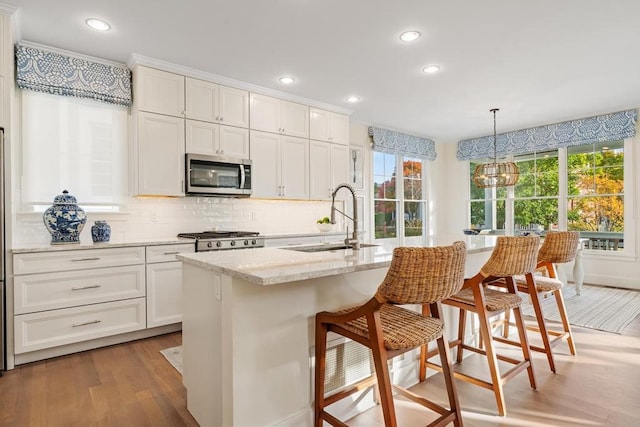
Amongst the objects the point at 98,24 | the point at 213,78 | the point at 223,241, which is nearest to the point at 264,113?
the point at 213,78

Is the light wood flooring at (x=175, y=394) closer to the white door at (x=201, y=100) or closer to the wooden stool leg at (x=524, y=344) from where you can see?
the wooden stool leg at (x=524, y=344)

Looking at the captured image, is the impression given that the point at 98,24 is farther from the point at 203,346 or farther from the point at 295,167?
the point at 203,346

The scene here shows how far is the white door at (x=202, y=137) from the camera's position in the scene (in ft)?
12.1

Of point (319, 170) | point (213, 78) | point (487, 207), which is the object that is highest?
point (213, 78)

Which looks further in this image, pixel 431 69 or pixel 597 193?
pixel 597 193

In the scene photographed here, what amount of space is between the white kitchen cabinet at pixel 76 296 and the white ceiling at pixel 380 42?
5.95 feet

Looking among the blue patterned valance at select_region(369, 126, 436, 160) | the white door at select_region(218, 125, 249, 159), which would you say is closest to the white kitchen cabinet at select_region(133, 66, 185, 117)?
the white door at select_region(218, 125, 249, 159)

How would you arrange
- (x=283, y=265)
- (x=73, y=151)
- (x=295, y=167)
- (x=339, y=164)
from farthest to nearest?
(x=339, y=164)
(x=295, y=167)
(x=73, y=151)
(x=283, y=265)

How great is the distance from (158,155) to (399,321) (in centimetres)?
290

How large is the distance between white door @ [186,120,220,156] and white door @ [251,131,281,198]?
464 mm

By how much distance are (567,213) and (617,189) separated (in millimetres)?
729

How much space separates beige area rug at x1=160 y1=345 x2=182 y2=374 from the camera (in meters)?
2.62

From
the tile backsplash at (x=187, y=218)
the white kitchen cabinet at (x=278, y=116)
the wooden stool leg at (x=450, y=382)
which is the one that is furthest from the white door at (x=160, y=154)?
A: the wooden stool leg at (x=450, y=382)

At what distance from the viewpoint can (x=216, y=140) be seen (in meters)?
3.85
